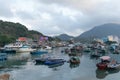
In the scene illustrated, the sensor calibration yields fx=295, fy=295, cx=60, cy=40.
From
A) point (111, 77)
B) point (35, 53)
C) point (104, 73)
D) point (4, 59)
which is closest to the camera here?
point (111, 77)

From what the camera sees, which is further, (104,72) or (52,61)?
(52,61)

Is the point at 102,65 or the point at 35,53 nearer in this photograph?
Answer: the point at 102,65

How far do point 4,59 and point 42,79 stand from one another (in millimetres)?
40831

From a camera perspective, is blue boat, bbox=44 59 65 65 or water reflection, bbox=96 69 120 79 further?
blue boat, bbox=44 59 65 65

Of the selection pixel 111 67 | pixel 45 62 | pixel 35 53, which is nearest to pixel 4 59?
pixel 45 62

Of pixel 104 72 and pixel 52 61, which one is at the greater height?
pixel 52 61

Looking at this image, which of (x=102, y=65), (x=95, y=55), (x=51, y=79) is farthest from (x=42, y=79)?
(x=95, y=55)

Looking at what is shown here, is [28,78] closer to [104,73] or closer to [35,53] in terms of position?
[104,73]

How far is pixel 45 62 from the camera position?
265 ft

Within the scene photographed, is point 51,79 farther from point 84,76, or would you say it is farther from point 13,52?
point 13,52

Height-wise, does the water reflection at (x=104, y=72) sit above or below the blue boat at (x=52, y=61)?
below

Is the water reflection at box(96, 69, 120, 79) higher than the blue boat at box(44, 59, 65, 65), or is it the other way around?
the blue boat at box(44, 59, 65, 65)

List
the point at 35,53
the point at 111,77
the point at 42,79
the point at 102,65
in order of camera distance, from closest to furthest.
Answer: the point at 42,79, the point at 111,77, the point at 102,65, the point at 35,53

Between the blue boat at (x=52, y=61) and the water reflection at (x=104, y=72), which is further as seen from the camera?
the blue boat at (x=52, y=61)
